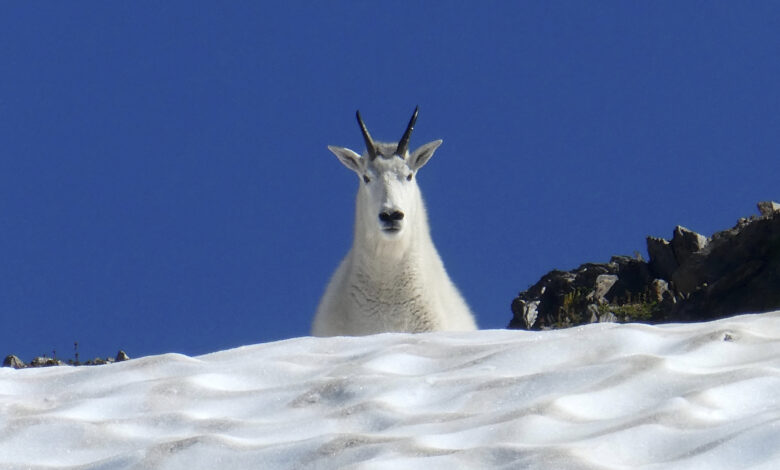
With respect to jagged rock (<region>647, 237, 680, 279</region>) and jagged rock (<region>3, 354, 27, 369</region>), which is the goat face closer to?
jagged rock (<region>3, 354, 27, 369</region>)

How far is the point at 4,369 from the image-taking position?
8.29 m

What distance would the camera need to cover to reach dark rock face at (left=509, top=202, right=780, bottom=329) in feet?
57.6

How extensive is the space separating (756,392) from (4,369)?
15.5 feet

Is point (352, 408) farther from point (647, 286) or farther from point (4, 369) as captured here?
point (647, 286)

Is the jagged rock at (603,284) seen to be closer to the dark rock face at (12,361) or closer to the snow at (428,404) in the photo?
the dark rock face at (12,361)

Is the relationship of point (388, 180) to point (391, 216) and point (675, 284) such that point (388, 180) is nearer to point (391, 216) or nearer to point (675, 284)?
point (391, 216)

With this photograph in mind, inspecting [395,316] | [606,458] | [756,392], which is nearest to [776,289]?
[395,316]

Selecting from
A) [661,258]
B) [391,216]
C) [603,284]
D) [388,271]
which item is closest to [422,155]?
[391,216]

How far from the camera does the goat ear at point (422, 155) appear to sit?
1360 cm

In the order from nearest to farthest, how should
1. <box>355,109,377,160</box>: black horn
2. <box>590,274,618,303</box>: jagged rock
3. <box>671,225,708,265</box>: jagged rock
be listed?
1. <box>355,109,377,160</box>: black horn
2. <box>671,225,708,265</box>: jagged rock
3. <box>590,274,618,303</box>: jagged rock

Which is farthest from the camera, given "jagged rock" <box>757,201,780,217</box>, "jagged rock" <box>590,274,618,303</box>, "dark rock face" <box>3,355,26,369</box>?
"jagged rock" <box>590,274,618,303</box>

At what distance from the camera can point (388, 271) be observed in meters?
12.9

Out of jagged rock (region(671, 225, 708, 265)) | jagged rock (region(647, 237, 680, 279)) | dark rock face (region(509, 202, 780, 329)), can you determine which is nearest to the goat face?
dark rock face (region(509, 202, 780, 329))

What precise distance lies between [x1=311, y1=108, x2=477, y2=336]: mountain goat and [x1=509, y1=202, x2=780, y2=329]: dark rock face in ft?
18.5
